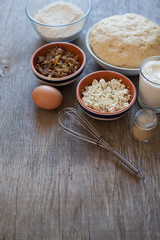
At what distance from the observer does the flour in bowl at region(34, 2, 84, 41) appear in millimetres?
1521

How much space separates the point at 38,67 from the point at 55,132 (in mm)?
406

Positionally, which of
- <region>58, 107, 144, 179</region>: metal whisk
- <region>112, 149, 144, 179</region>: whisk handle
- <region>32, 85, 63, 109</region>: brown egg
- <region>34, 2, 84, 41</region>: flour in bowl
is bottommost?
<region>112, 149, 144, 179</region>: whisk handle

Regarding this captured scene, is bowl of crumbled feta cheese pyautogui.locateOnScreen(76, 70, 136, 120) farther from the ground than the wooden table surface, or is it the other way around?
bowl of crumbled feta cheese pyautogui.locateOnScreen(76, 70, 136, 120)

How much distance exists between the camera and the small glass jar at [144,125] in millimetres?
1096

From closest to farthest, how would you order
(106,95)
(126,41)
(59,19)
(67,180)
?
(67,180) → (106,95) → (126,41) → (59,19)

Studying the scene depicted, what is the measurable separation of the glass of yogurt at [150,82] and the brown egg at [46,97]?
45 cm

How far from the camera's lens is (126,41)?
1.33 m

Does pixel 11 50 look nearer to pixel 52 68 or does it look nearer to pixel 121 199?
pixel 52 68

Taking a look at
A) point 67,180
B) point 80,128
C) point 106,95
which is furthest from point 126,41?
point 67,180

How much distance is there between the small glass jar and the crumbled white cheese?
0.32 feet

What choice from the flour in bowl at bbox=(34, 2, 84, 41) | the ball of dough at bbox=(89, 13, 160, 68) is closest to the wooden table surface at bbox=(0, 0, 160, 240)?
the ball of dough at bbox=(89, 13, 160, 68)

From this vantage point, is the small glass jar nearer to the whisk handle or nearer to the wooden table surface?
the wooden table surface

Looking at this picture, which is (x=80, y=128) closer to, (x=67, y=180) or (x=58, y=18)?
(x=67, y=180)

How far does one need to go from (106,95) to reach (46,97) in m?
0.32
